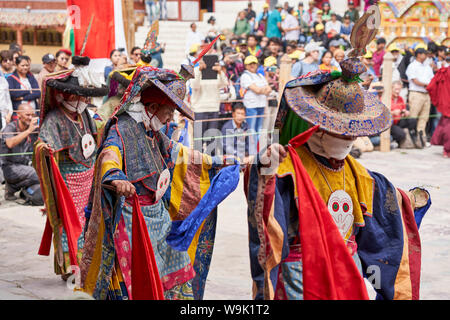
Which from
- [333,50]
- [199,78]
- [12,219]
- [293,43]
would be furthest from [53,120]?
[293,43]

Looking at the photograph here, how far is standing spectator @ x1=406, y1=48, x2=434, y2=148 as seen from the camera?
13.6m

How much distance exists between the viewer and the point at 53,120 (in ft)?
19.6

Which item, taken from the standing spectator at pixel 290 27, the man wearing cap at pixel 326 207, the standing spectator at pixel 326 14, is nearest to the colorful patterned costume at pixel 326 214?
the man wearing cap at pixel 326 207

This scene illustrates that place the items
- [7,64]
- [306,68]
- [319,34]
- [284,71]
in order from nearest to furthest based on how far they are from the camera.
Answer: [7,64]
[284,71]
[306,68]
[319,34]

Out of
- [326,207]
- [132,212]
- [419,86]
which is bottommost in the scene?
[419,86]

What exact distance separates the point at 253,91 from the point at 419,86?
14.5ft

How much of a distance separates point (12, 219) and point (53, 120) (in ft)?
9.06

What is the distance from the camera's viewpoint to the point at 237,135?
10031 mm

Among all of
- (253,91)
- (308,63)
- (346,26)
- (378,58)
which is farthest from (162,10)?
(253,91)

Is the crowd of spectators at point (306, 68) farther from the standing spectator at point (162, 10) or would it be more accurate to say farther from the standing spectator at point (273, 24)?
the standing spectator at point (162, 10)

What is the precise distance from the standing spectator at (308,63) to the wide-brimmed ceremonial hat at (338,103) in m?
8.33

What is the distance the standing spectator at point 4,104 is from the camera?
962 centimetres

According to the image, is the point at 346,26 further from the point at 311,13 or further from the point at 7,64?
the point at 7,64

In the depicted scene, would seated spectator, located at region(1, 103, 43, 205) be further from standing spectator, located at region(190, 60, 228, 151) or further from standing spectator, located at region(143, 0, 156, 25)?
standing spectator, located at region(143, 0, 156, 25)
